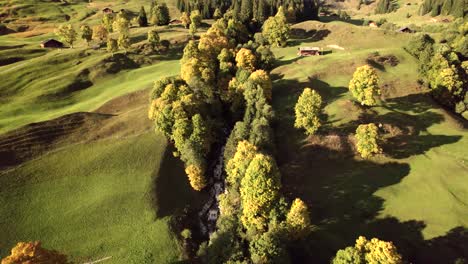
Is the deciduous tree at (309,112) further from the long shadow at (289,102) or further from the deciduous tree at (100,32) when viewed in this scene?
the deciduous tree at (100,32)

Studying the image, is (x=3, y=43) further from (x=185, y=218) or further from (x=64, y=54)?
(x=185, y=218)

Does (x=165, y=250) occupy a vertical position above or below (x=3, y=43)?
below

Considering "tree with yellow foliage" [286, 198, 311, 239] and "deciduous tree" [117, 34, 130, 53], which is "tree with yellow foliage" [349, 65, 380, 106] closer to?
"tree with yellow foliage" [286, 198, 311, 239]

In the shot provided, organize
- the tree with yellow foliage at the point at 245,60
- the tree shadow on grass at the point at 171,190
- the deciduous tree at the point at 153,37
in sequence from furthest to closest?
the deciduous tree at the point at 153,37, the tree with yellow foliage at the point at 245,60, the tree shadow on grass at the point at 171,190

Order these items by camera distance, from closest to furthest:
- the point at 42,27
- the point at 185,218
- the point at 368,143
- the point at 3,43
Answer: the point at 185,218 < the point at 368,143 < the point at 3,43 < the point at 42,27

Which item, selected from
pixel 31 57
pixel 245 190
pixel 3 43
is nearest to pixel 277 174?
pixel 245 190

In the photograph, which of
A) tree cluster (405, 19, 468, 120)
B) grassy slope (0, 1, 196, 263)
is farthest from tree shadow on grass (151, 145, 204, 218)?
tree cluster (405, 19, 468, 120)

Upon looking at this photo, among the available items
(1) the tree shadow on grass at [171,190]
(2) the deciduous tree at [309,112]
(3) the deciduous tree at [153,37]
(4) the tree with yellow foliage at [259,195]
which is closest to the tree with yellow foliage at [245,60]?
(2) the deciduous tree at [309,112]
